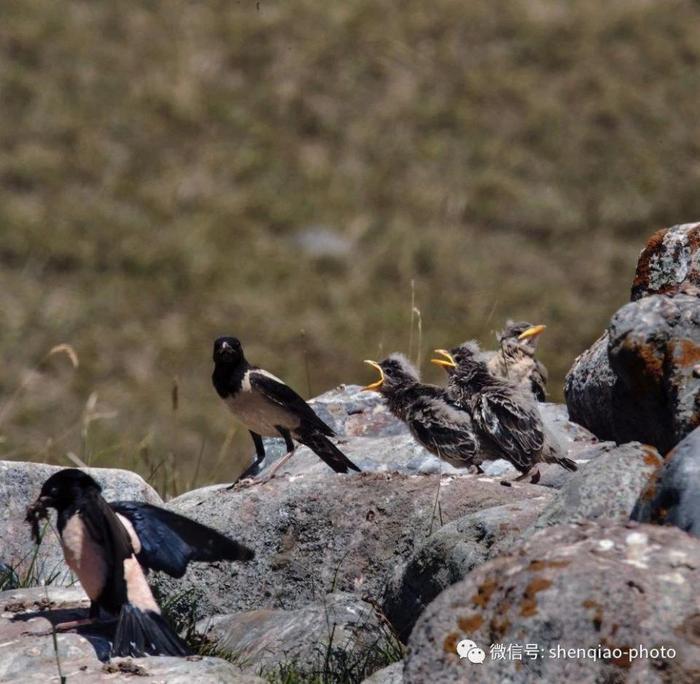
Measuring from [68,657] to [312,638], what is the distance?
2.86 ft

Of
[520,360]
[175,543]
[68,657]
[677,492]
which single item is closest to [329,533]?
[175,543]

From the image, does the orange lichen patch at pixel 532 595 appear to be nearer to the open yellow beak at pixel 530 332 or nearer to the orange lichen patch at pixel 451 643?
the orange lichen patch at pixel 451 643

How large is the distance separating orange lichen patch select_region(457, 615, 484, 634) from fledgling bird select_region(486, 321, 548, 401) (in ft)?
16.0

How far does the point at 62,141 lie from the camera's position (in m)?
17.4

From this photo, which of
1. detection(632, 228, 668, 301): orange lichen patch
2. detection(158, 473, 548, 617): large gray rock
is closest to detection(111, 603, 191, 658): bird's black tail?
detection(158, 473, 548, 617): large gray rock

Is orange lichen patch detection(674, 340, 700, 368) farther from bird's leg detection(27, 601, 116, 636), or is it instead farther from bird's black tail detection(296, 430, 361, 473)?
bird's black tail detection(296, 430, 361, 473)

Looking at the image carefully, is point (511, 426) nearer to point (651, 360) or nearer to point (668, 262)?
point (668, 262)

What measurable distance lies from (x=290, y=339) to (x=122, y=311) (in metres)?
1.44

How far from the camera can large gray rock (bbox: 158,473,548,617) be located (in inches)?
282

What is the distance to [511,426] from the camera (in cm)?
819

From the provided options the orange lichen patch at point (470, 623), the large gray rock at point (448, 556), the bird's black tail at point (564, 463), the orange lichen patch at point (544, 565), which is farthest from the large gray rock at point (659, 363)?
the orange lichen patch at point (470, 623)

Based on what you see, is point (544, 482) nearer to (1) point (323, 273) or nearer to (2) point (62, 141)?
(1) point (323, 273)

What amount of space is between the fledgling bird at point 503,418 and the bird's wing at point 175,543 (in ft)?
6.04

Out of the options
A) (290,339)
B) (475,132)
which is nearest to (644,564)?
(290,339)
